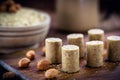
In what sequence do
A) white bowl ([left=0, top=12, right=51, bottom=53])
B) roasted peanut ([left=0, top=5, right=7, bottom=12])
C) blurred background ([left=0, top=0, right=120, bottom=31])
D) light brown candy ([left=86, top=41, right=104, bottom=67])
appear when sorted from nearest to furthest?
light brown candy ([left=86, top=41, right=104, bottom=67]), white bowl ([left=0, top=12, right=51, bottom=53]), roasted peanut ([left=0, top=5, right=7, bottom=12]), blurred background ([left=0, top=0, right=120, bottom=31])

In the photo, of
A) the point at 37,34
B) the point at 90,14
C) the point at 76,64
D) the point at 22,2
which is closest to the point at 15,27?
the point at 37,34

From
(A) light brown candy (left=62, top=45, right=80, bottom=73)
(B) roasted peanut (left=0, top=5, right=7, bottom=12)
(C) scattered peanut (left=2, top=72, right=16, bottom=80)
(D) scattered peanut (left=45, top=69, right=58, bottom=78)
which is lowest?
(C) scattered peanut (left=2, top=72, right=16, bottom=80)

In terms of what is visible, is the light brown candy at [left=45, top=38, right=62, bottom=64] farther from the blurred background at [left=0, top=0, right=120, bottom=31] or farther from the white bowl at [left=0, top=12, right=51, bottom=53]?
the blurred background at [left=0, top=0, right=120, bottom=31]

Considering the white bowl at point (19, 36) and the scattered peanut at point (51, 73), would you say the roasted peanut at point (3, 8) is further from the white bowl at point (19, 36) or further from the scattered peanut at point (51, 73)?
the scattered peanut at point (51, 73)

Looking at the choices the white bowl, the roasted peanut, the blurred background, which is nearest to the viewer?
the white bowl

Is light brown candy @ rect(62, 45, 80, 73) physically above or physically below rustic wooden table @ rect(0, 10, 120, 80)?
above

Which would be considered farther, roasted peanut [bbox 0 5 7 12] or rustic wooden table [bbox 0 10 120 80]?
roasted peanut [bbox 0 5 7 12]

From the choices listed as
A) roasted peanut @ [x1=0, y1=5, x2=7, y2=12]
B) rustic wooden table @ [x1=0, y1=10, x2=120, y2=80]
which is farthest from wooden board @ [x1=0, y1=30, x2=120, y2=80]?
roasted peanut @ [x1=0, y1=5, x2=7, y2=12]

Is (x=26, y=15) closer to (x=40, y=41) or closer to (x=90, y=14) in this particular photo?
(x=40, y=41)
